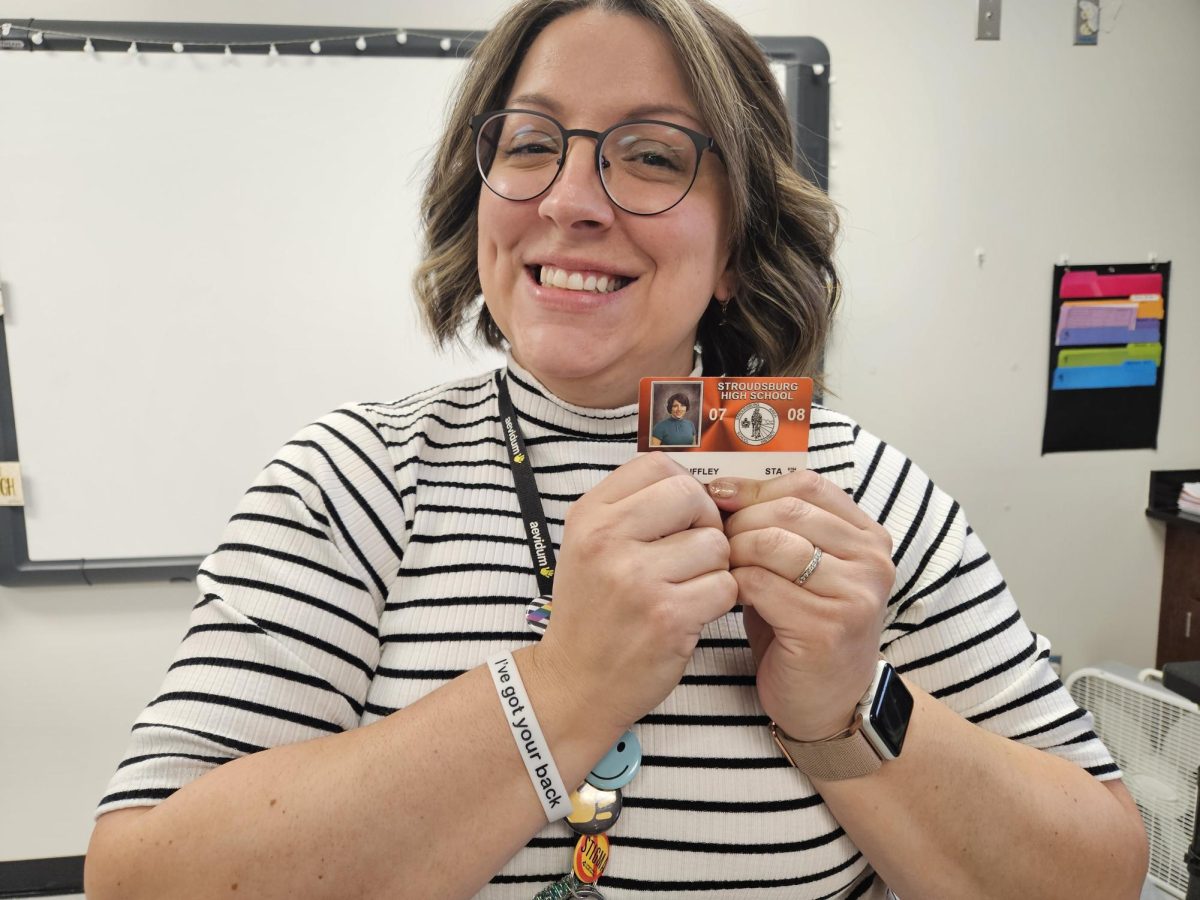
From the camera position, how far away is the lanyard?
2.58 feet

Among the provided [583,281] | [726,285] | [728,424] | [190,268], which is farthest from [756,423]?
[190,268]

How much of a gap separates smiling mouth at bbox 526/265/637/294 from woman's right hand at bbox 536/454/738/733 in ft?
0.80

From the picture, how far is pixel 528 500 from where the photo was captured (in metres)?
0.82

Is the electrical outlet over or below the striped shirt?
over

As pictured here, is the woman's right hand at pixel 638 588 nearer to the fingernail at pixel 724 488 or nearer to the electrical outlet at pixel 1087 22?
the fingernail at pixel 724 488

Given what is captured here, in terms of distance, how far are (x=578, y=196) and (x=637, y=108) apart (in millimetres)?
120

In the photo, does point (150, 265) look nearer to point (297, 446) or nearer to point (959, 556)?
point (297, 446)

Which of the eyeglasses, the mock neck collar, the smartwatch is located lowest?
the smartwatch

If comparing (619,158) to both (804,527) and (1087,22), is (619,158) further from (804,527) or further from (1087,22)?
(1087,22)

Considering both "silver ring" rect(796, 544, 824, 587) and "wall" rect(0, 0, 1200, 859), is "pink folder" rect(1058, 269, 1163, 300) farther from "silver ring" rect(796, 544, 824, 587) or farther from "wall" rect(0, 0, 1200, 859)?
"silver ring" rect(796, 544, 824, 587)

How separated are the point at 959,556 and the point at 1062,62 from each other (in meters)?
1.90

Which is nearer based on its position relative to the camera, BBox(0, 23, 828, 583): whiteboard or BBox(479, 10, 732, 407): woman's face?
BBox(479, 10, 732, 407): woman's face

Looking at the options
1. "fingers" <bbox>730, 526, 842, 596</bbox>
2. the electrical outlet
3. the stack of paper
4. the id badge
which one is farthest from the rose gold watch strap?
the electrical outlet

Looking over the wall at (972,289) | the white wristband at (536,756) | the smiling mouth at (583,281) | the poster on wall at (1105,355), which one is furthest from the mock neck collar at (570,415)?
the poster on wall at (1105,355)
